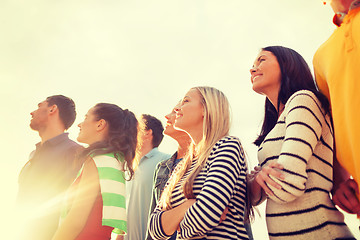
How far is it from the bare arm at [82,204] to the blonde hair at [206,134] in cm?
94

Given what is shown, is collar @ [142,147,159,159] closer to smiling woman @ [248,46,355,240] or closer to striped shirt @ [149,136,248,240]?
striped shirt @ [149,136,248,240]

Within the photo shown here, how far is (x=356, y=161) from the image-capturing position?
178 cm

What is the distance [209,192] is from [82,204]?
1680mm

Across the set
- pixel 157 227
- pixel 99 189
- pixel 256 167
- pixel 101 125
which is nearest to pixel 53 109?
pixel 101 125

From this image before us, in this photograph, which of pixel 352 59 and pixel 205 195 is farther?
pixel 205 195

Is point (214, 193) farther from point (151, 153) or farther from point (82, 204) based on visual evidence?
point (151, 153)

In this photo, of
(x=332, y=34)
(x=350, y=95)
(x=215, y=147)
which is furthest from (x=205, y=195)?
(x=332, y=34)

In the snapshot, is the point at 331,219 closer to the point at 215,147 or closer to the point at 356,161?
the point at 356,161

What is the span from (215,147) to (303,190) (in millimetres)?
840

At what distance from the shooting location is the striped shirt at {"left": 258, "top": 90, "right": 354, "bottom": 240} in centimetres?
197

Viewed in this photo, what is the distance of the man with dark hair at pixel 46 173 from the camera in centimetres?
415

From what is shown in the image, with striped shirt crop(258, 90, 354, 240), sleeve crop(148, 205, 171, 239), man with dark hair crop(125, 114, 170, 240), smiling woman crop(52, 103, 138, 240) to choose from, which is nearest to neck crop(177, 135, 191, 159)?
man with dark hair crop(125, 114, 170, 240)

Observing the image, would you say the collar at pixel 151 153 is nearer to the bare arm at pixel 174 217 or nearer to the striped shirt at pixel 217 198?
the striped shirt at pixel 217 198

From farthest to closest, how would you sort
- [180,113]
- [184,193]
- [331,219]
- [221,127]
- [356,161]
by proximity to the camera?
[180,113] → [221,127] → [184,193] → [331,219] → [356,161]
